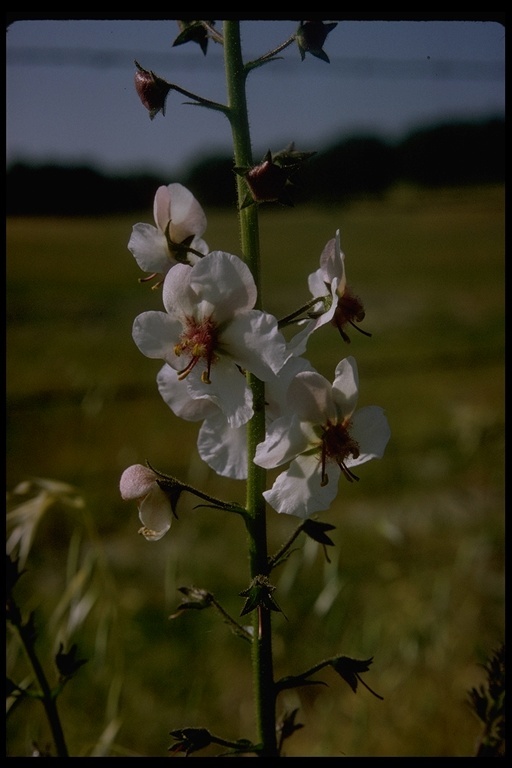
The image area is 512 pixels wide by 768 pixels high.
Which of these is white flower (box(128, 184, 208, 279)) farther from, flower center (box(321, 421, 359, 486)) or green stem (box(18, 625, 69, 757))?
green stem (box(18, 625, 69, 757))

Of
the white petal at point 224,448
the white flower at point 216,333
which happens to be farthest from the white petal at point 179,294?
the white petal at point 224,448

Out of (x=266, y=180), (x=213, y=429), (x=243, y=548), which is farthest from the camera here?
(x=243, y=548)

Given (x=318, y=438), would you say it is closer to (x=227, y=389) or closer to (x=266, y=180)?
(x=227, y=389)

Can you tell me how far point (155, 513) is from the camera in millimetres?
587

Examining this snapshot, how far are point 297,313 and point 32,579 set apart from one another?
1029 mm

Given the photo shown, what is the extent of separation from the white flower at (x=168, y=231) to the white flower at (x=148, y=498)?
6.6 inches

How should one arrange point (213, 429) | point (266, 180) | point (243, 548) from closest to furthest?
point (266, 180) → point (213, 429) → point (243, 548)

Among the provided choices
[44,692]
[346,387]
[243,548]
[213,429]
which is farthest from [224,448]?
[243,548]

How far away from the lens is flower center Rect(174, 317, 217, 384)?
0.56 metres

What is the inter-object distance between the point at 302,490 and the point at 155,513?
0.12m

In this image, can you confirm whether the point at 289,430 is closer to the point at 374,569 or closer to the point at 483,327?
the point at 374,569

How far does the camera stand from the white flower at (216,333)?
54 cm

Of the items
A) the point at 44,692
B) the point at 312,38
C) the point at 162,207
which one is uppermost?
the point at 312,38

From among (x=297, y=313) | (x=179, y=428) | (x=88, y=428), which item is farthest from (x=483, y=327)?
(x=297, y=313)
